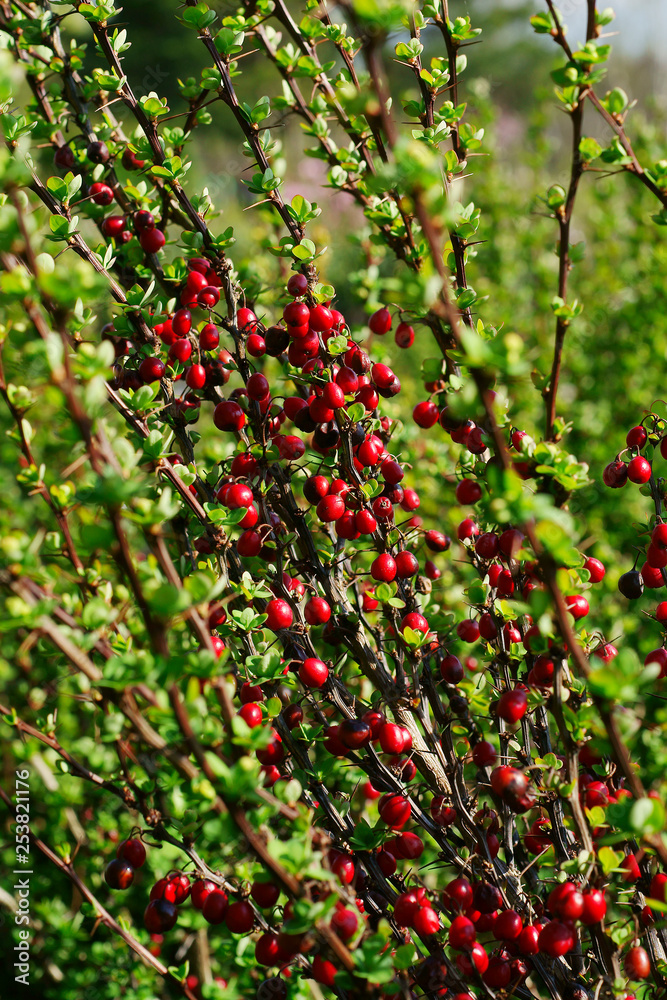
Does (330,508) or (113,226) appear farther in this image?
(113,226)

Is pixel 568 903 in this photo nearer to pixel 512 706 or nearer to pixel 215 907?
pixel 512 706

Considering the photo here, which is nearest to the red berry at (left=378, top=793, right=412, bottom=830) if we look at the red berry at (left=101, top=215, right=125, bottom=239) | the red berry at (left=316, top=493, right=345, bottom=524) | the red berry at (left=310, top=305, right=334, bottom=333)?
the red berry at (left=316, top=493, right=345, bottom=524)

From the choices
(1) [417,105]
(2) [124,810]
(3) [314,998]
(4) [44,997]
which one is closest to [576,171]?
(1) [417,105]

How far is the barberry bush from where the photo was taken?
69 centimetres

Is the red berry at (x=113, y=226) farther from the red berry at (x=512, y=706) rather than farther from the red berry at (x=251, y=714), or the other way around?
the red berry at (x=512, y=706)

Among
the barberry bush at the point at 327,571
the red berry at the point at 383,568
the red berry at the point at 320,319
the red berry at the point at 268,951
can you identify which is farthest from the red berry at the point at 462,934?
the red berry at the point at 320,319

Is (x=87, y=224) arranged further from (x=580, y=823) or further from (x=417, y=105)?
(x=580, y=823)

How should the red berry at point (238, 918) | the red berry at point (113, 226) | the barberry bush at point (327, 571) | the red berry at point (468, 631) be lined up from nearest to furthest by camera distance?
the barberry bush at point (327, 571), the red berry at point (238, 918), the red berry at point (468, 631), the red berry at point (113, 226)

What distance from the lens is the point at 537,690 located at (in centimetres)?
88

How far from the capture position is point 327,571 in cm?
116

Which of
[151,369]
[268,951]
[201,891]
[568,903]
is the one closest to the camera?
[568,903]

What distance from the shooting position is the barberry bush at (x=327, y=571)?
69 cm

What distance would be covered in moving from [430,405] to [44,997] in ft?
6.43

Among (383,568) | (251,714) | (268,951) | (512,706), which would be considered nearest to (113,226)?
(383,568)
